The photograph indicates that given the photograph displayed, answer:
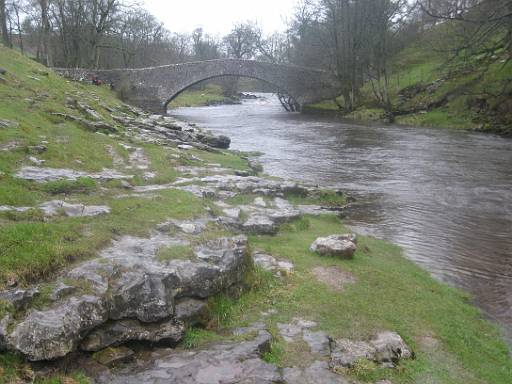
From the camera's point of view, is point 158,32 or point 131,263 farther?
point 158,32

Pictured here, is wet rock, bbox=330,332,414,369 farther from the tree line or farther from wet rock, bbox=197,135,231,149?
the tree line

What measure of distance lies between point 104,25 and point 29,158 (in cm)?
4289

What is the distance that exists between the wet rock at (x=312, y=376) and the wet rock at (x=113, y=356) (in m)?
1.93

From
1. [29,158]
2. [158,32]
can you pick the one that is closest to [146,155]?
[29,158]

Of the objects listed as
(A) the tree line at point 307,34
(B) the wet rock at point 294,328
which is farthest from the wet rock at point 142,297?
(A) the tree line at point 307,34

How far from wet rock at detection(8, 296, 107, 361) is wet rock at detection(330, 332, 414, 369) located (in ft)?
10.1

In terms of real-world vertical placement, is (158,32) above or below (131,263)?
above

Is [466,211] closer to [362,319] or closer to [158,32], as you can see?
[362,319]

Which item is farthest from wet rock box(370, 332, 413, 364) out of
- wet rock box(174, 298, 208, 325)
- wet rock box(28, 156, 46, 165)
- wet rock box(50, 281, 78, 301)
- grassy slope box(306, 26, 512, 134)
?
grassy slope box(306, 26, 512, 134)

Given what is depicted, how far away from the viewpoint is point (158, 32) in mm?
79188

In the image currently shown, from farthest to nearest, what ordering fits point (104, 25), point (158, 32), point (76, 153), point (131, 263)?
point (158, 32) < point (104, 25) < point (76, 153) < point (131, 263)

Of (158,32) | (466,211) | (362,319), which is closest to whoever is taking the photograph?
(362,319)

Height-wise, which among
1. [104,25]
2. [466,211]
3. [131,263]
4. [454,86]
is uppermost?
[104,25]

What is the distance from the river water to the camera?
1149 centimetres
